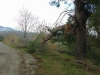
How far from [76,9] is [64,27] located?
1923 millimetres

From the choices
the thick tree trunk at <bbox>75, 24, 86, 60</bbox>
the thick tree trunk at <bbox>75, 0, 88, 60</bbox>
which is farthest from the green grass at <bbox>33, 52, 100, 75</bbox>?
the thick tree trunk at <bbox>75, 0, 88, 60</bbox>

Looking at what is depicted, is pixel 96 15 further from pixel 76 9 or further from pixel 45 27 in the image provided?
pixel 45 27

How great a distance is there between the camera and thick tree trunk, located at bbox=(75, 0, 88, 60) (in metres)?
15.2

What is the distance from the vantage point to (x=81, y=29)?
15500mm

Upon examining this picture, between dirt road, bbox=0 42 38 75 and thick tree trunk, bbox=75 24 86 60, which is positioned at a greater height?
thick tree trunk, bbox=75 24 86 60

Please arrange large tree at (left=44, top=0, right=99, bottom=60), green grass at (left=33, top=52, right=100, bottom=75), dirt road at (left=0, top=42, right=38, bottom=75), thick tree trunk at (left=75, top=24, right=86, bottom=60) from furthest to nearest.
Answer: thick tree trunk at (left=75, top=24, right=86, bottom=60) → large tree at (left=44, top=0, right=99, bottom=60) → green grass at (left=33, top=52, right=100, bottom=75) → dirt road at (left=0, top=42, right=38, bottom=75)

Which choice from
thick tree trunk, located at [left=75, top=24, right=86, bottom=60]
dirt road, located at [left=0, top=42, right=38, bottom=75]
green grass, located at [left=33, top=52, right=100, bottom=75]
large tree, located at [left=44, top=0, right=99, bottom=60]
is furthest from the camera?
thick tree trunk, located at [left=75, top=24, right=86, bottom=60]

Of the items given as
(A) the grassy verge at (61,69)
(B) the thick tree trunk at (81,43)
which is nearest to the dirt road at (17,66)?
(A) the grassy verge at (61,69)

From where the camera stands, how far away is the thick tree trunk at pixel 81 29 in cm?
1522

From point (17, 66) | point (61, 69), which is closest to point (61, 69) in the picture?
point (61, 69)

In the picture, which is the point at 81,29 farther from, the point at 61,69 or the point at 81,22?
the point at 61,69

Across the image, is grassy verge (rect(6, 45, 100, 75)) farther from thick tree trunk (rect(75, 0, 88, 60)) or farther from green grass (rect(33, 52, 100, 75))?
thick tree trunk (rect(75, 0, 88, 60))

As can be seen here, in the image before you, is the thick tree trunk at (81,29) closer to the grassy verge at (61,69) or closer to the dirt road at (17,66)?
the grassy verge at (61,69)

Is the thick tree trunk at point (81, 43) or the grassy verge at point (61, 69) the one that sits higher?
the thick tree trunk at point (81, 43)
